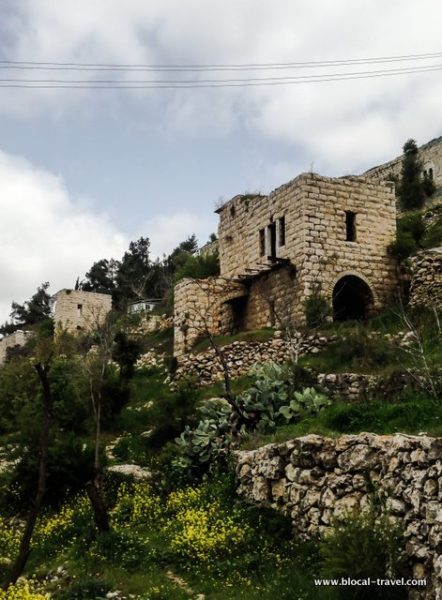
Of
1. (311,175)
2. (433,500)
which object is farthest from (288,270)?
(433,500)

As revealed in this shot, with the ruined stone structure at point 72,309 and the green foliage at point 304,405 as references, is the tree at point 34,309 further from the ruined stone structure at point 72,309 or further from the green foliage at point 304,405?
the green foliage at point 304,405

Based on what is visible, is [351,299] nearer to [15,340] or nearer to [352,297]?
[352,297]

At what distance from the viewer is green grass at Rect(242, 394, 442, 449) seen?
9438 mm

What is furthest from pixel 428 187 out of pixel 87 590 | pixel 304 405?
pixel 87 590

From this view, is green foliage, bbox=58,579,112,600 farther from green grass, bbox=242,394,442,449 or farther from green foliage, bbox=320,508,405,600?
green grass, bbox=242,394,442,449

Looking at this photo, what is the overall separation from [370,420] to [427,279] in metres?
9.99

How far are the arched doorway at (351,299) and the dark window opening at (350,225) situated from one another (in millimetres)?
1381

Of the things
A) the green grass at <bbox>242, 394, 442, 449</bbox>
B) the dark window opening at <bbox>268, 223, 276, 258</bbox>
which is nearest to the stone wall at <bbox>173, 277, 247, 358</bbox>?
the dark window opening at <bbox>268, 223, 276, 258</bbox>

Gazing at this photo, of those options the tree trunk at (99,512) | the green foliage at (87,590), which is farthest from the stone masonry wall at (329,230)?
the green foliage at (87,590)

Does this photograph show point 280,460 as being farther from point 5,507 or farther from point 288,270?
point 288,270

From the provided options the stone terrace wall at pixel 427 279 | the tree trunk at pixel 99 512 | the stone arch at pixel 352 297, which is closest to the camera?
the tree trunk at pixel 99 512

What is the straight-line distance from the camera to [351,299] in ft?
76.4

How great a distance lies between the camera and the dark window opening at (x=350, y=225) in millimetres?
22639

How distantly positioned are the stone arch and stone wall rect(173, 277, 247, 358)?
3.43 meters
